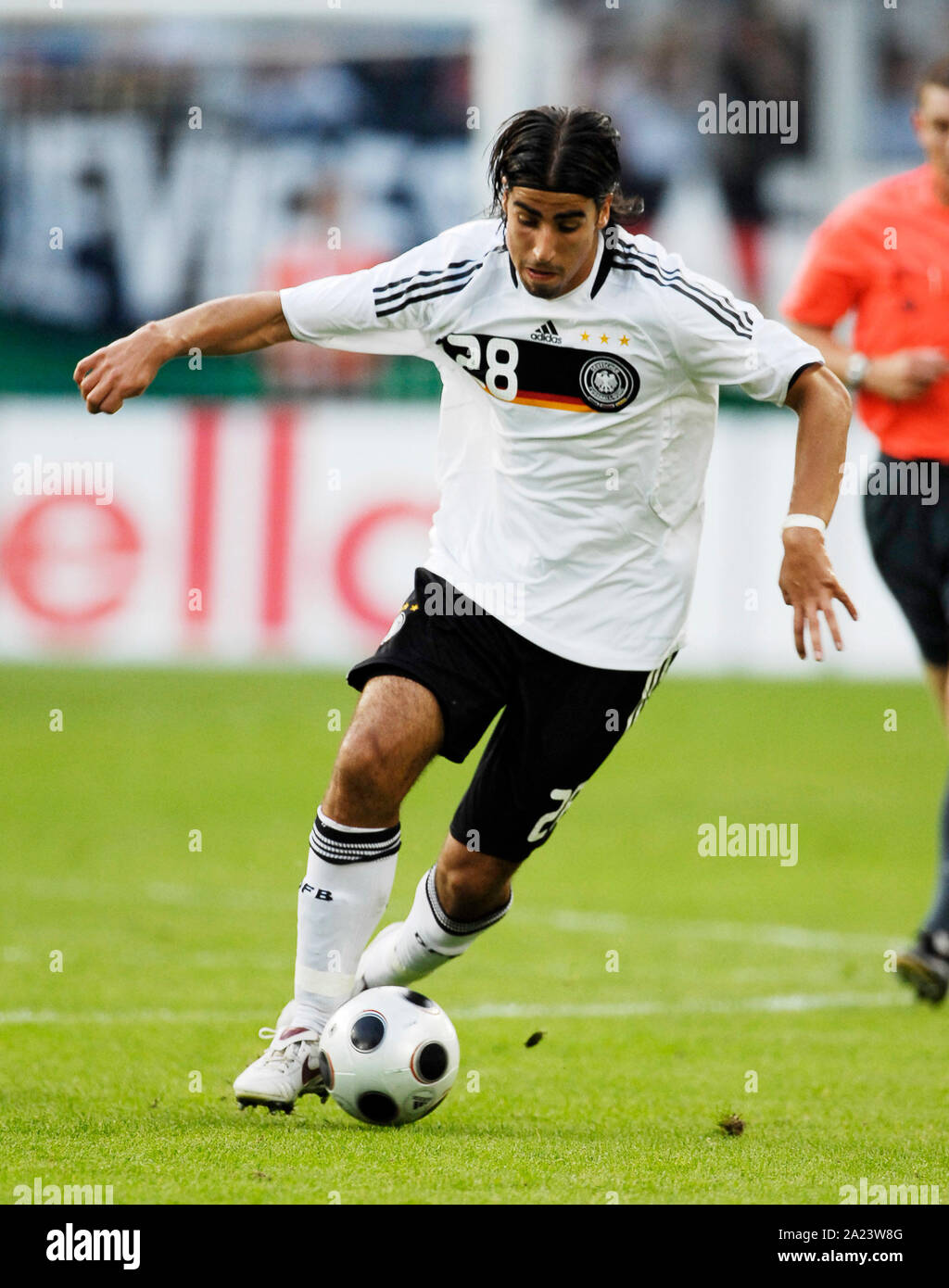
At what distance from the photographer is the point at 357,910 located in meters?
5.41

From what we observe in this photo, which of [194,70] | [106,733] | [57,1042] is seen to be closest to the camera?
[57,1042]

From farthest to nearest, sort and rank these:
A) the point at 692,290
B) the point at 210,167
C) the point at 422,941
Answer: the point at 210,167 → the point at 422,941 → the point at 692,290

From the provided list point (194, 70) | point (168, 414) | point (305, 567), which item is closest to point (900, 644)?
point (305, 567)

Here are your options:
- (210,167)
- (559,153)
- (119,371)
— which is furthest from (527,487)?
(210,167)

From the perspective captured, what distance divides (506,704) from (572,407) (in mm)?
791

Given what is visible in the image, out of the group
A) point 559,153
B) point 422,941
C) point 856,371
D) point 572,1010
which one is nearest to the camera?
point 559,153

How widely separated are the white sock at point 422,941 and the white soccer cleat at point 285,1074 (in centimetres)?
59

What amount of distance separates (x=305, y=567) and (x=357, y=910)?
12.5 m

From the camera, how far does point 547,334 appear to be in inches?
211

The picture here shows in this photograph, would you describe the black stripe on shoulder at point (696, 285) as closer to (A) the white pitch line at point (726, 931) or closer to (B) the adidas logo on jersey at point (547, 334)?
(B) the adidas logo on jersey at point (547, 334)

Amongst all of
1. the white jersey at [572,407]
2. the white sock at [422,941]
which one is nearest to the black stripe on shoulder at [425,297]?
the white jersey at [572,407]

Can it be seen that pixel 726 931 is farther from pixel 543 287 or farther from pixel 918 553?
pixel 543 287
